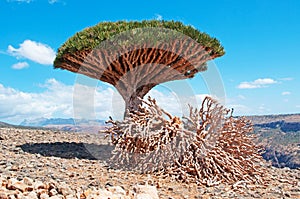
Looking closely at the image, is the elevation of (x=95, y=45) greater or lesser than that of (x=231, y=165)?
greater

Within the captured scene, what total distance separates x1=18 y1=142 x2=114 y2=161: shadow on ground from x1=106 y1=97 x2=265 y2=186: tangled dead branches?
1.09 metres

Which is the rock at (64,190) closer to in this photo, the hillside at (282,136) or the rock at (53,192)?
the rock at (53,192)

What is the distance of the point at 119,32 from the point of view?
747cm

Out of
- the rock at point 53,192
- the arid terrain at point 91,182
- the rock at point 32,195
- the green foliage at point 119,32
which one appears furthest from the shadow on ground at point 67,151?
the rock at point 32,195

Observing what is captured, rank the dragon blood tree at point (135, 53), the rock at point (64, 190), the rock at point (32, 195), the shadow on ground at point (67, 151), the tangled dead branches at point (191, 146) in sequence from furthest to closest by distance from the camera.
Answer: the shadow on ground at point (67, 151) < the dragon blood tree at point (135, 53) < the tangled dead branches at point (191, 146) < the rock at point (64, 190) < the rock at point (32, 195)

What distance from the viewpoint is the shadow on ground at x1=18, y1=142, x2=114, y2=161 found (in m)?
7.48

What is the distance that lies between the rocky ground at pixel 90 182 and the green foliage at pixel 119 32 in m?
2.55

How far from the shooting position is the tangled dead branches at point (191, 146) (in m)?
6.00

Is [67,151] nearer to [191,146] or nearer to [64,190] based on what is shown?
[191,146]

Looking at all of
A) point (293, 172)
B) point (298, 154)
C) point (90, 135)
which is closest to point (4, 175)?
point (293, 172)

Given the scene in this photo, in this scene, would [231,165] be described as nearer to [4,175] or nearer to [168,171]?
[168,171]

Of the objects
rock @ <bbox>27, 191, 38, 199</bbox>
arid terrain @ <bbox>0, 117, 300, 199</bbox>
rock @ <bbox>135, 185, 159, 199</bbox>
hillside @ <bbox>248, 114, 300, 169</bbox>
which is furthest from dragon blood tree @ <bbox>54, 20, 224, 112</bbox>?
hillside @ <bbox>248, 114, 300, 169</bbox>

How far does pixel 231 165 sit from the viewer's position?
6.04m

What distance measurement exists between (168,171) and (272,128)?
96.3 m
